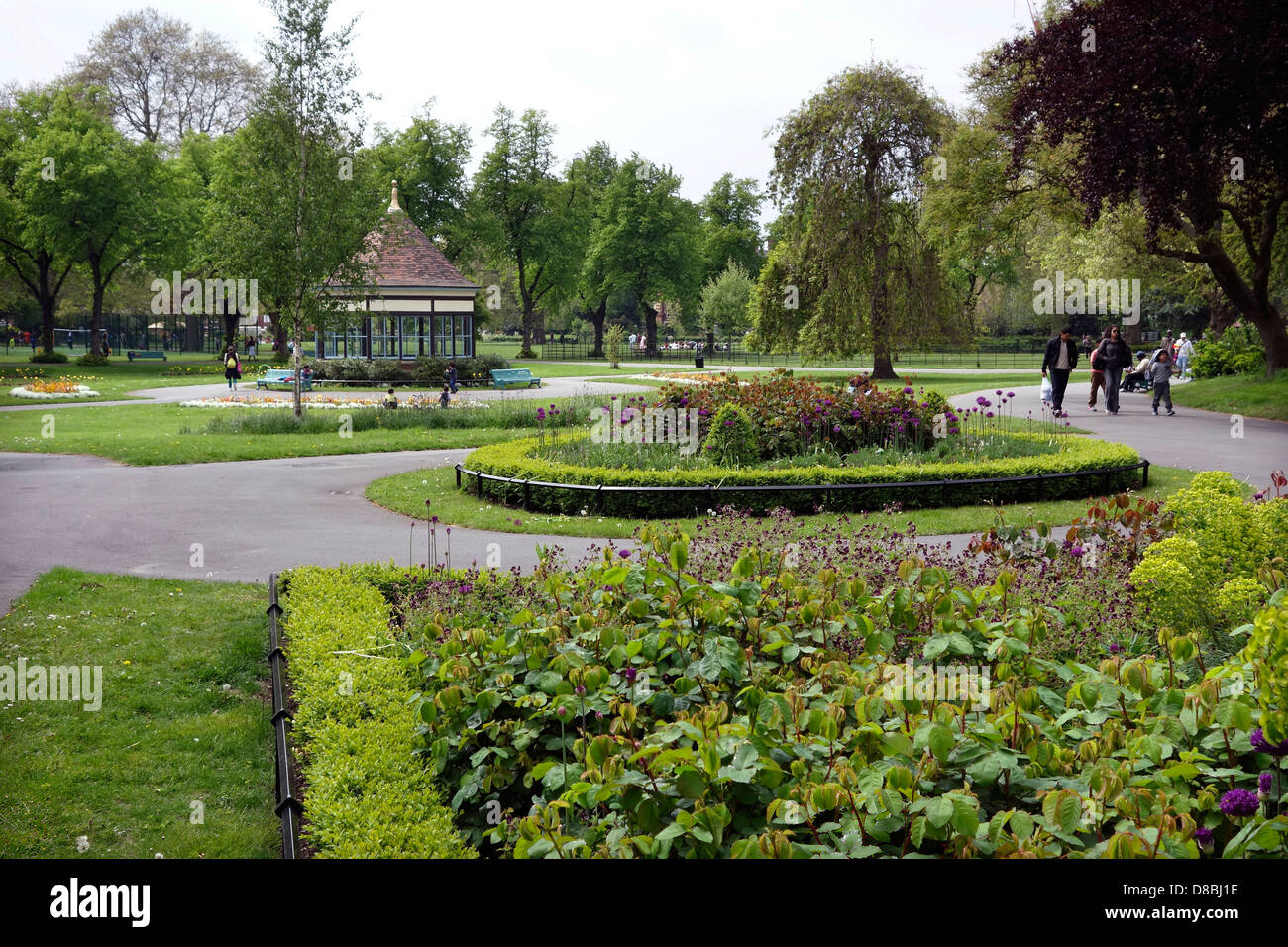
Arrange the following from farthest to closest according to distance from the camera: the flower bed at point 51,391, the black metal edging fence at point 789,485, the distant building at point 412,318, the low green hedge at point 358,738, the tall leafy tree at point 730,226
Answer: the tall leafy tree at point 730,226 → the distant building at point 412,318 → the flower bed at point 51,391 → the black metal edging fence at point 789,485 → the low green hedge at point 358,738

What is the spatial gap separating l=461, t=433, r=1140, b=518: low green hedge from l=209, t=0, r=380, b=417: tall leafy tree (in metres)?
11.5

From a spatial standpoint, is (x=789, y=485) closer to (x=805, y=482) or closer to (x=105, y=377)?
(x=805, y=482)

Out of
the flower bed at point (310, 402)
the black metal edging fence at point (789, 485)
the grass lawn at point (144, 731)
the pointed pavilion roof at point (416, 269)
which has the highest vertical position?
the pointed pavilion roof at point (416, 269)

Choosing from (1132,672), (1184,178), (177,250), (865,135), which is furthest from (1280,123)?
(177,250)

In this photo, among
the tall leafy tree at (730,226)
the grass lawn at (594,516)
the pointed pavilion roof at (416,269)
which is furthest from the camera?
the tall leafy tree at (730,226)

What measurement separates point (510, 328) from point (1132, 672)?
12036 centimetres

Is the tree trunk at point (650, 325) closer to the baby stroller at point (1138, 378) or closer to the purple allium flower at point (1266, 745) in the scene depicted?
the baby stroller at point (1138, 378)

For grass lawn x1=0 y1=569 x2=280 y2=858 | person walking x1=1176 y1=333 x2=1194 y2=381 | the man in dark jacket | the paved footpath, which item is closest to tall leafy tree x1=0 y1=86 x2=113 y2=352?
the paved footpath

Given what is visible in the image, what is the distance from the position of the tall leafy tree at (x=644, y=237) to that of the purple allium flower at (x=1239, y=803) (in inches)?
2525

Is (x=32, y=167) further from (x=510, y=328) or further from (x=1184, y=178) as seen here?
(x=510, y=328)

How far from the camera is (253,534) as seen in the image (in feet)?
35.4

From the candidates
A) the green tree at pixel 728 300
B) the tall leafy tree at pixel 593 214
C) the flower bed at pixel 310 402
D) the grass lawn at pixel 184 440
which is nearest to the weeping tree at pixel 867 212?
the flower bed at pixel 310 402

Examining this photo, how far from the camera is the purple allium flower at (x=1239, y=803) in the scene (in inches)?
120

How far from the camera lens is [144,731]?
5.73m
